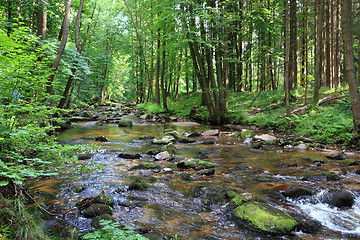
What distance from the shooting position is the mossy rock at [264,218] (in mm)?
3602

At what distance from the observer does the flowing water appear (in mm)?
3639

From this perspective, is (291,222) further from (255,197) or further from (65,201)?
(65,201)

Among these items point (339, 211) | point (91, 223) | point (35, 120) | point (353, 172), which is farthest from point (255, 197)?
point (35, 120)

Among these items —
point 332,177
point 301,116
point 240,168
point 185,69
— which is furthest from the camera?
point 185,69

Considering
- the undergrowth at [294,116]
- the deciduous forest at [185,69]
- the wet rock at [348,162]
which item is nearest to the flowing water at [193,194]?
the wet rock at [348,162]

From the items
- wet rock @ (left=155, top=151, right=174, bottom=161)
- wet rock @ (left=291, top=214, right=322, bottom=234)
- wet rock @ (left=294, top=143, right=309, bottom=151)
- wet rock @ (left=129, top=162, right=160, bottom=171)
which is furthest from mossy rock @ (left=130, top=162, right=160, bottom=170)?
wet rock @ (left=294, top=143, right=309, bottom=151)

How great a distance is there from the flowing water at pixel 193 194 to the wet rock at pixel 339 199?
13 cm

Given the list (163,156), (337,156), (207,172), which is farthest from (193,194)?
(337,156)

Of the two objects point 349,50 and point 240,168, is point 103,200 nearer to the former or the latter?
point 240,168

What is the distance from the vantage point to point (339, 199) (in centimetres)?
445

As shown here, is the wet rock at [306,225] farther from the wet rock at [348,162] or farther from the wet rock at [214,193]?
the wet rock at [348,162]

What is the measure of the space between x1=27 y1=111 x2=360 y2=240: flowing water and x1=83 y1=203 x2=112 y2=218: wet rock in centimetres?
14

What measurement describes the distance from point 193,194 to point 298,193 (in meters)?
2.41

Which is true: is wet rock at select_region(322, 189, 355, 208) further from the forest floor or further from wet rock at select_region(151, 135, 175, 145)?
wet rock at select_region(151, 135, 175, 145)
